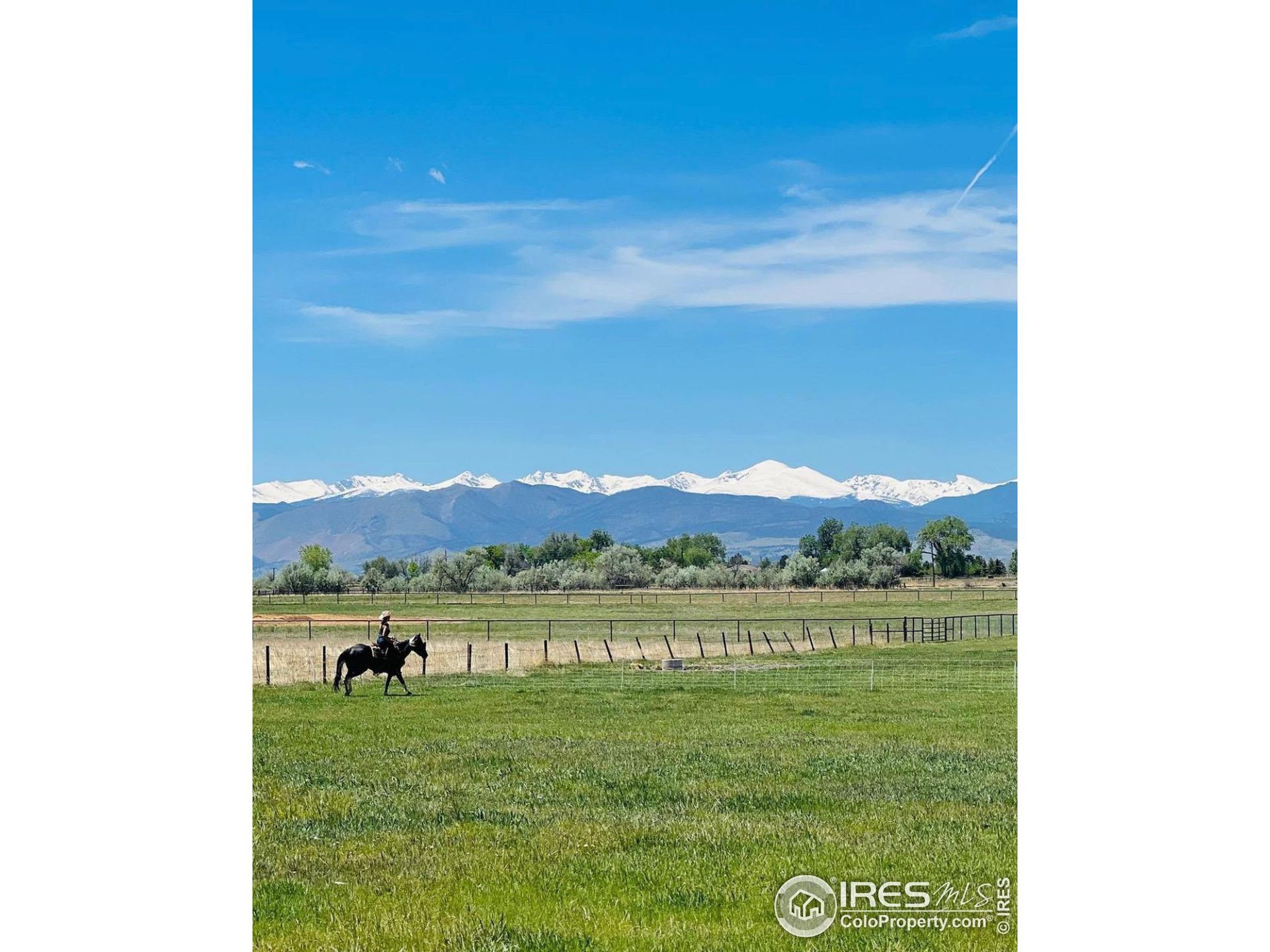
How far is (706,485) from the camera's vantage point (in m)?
8.93

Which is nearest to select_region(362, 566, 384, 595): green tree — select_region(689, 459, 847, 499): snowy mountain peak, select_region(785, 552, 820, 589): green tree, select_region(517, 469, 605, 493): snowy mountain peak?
select_region(517, 469, 605, 493): snowy mountain peak

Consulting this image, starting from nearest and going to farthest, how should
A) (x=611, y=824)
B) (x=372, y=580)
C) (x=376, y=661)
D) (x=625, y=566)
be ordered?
(x=611, y=824)
(x=625, y=566)
(x=372, y=580)
(x=376, y=661)

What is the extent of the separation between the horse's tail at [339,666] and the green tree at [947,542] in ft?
19.4

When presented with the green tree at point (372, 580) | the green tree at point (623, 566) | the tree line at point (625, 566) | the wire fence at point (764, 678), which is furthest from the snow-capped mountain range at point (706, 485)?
the wire fence at point (764, 678)

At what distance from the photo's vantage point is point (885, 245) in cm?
795

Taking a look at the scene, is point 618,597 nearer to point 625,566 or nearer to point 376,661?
point 625,566

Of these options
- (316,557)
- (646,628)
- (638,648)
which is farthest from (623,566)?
(638,648)

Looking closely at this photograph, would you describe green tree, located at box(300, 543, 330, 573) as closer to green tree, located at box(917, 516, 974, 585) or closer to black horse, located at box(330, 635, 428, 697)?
black horse, located at box(330, 635, 428, 697)

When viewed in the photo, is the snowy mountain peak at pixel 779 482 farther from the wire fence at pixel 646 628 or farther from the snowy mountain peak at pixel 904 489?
the wire fence at pixel 646 628

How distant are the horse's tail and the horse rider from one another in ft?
1.13

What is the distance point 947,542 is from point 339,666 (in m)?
6.38

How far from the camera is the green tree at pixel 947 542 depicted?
845 centimetres
